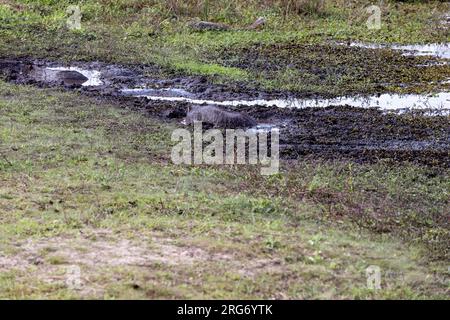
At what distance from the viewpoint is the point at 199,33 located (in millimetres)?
21359

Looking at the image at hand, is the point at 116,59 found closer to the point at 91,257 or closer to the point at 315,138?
the point at 315,138

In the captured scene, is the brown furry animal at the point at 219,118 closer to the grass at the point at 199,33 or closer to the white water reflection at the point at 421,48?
the grass at the point at 199,33

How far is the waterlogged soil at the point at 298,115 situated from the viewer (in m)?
12.2

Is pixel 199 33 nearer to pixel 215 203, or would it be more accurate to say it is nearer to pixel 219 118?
pixel 219 118

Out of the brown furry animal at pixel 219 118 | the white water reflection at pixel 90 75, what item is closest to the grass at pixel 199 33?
the white water reflection at pixel 90 75

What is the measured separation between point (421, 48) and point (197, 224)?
1350 centimetres

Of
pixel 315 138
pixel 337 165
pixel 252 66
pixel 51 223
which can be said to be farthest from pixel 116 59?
pixel 51 223

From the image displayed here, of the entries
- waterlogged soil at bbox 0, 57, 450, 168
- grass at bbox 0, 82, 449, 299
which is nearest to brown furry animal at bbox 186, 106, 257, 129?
waterlogged soil at bbox 0, 57, 450, 168

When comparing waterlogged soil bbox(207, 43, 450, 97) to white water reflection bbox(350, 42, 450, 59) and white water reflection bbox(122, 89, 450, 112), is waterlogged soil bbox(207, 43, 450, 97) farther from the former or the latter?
white water reflection bbox(122, 89, 450, 112)

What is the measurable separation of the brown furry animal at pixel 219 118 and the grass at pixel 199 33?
2906 millimetres

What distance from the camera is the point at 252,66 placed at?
59.2ft

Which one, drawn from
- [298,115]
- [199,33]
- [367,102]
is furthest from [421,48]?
[298,115]
